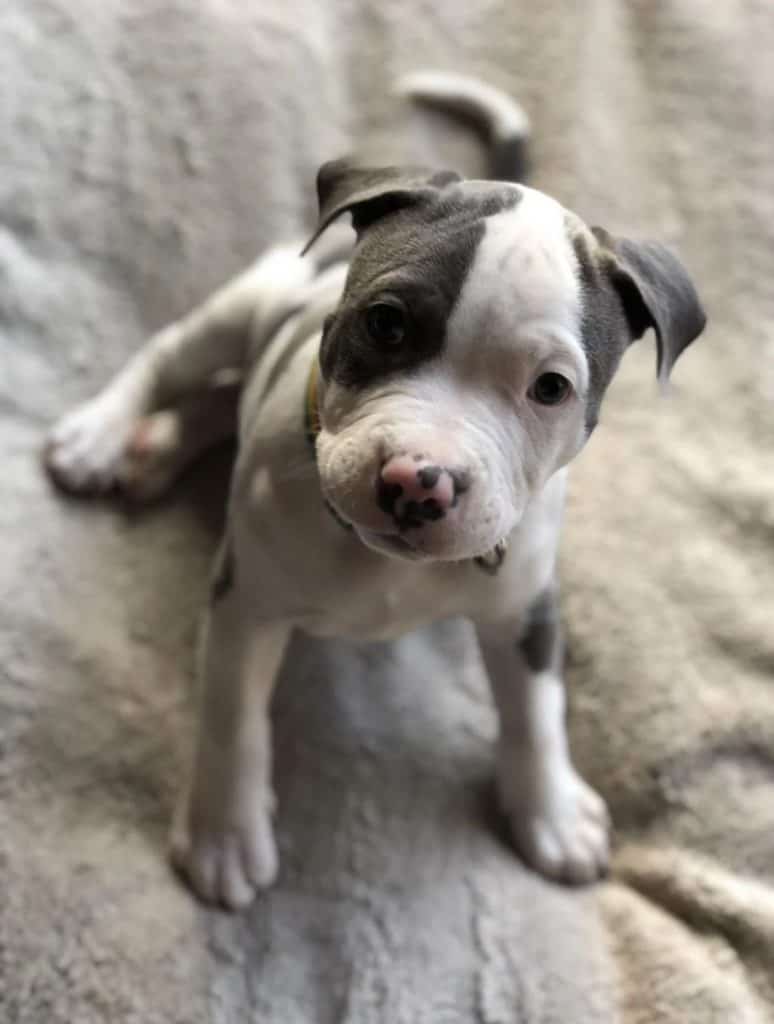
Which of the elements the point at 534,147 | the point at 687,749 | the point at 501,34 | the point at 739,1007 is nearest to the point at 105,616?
the point at 687,749

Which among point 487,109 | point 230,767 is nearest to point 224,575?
point 230,767

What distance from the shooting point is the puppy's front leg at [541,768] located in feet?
5.46

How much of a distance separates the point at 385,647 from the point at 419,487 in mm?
806

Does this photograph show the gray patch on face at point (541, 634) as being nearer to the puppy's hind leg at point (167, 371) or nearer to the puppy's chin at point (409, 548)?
the puppy's chin at point (409, 548)

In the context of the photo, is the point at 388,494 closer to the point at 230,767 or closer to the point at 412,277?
the point at 412,277

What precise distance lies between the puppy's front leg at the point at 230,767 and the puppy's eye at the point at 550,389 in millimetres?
519

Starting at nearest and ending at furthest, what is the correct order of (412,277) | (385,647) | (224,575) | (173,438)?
1. (412,277)
2. (224,575)
3. (385,647)
4. (173,438)

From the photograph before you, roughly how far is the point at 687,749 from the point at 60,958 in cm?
87

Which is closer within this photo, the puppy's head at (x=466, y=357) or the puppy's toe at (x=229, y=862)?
the puppy's head at (x=466, y=357)

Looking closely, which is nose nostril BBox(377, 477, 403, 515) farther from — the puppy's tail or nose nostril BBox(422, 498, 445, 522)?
the puppy's tail

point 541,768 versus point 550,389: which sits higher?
point 550,389

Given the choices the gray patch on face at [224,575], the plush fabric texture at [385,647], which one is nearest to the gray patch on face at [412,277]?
the gray patch on face at [224,575]

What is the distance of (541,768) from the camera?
5.58ft

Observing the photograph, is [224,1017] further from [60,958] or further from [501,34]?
[501,34]
